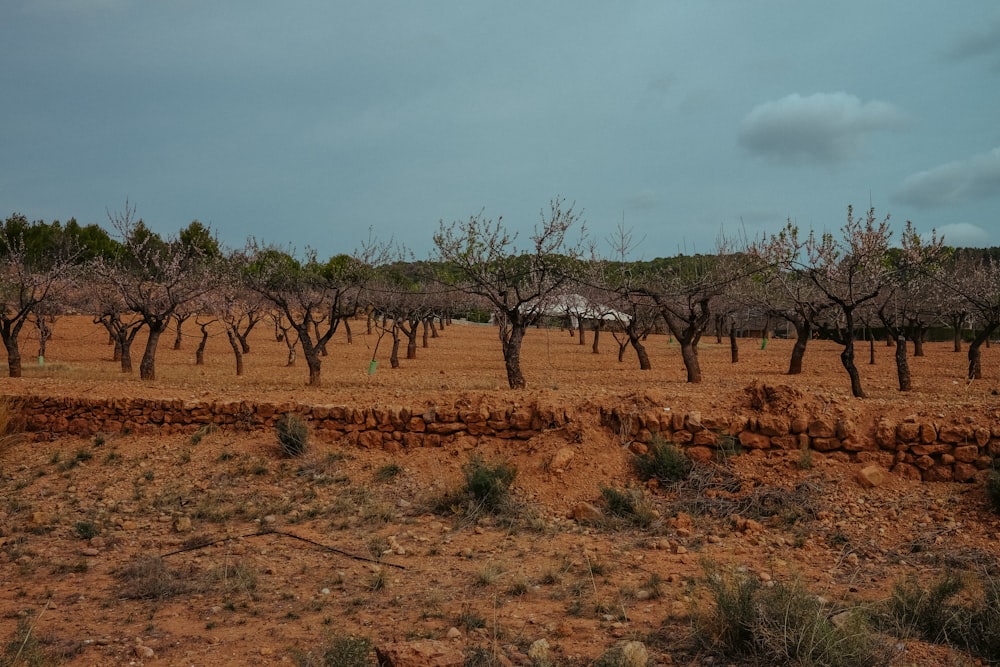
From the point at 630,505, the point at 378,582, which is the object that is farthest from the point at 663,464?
the point at 378,582

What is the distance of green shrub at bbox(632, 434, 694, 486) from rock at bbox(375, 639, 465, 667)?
16.0ft

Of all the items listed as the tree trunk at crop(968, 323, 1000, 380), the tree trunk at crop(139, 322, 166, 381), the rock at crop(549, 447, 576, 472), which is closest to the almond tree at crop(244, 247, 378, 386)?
the tree trunk at crop(139, 322, 166, 381)

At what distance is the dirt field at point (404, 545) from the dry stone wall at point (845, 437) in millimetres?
229

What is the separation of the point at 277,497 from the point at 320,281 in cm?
1332

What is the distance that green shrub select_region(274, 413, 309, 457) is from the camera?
36.5ft

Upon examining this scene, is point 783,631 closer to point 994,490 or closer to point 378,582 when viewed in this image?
point 378,582

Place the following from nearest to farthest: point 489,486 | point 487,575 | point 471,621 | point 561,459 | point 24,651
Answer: point 24,651 → point 471,621 → point 487,575 → point 489,486 → point 561,459

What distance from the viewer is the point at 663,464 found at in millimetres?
9164

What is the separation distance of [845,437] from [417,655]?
21.1 ft

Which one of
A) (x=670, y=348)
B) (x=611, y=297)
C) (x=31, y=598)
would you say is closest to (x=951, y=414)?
(x=31, y=598)

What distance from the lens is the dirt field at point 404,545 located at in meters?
5.57

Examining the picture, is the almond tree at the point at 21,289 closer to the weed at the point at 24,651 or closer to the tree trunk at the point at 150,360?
the tree trunk at the point at 150,360

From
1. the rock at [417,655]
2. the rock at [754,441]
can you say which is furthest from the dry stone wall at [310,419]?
the rock at [417,655]

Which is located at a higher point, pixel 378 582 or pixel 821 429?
pixel 821 429
